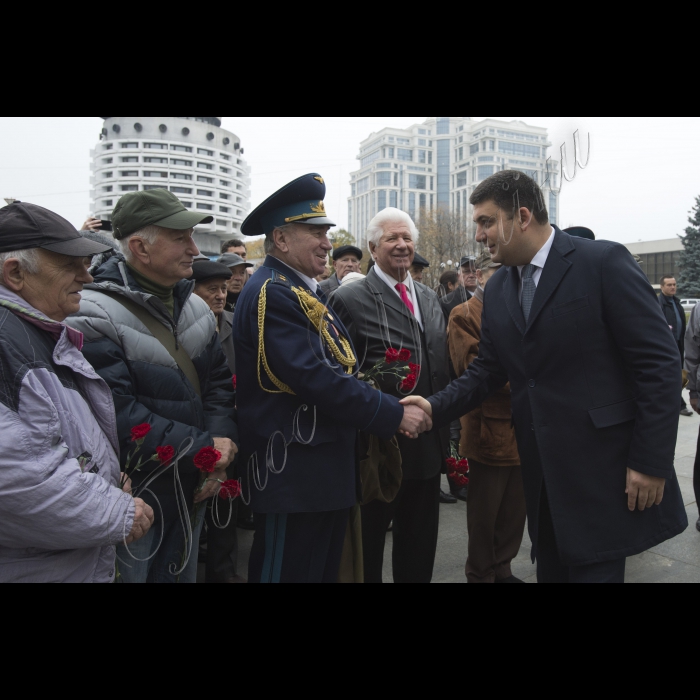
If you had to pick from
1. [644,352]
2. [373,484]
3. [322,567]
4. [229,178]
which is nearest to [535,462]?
[644,352]

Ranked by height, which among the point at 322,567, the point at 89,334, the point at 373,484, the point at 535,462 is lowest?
the point at 322,567

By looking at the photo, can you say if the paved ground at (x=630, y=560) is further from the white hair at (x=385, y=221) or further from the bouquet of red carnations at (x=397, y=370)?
the white hair at (x=385, y=221)

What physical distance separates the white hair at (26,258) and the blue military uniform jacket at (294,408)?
32.8 inches

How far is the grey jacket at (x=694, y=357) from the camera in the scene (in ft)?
15.7

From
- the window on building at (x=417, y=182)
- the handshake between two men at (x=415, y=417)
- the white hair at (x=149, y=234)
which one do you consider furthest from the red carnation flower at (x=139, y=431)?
the window on building at (x=417, y=182)

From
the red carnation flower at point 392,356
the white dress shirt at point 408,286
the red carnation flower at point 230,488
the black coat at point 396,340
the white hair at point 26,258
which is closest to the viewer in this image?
the white hair at point 26,258

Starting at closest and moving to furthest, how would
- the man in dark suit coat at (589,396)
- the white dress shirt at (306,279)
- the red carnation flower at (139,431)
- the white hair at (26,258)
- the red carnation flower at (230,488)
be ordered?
the white hair at (26,258) → the red carnation flower at (139,431) → the man in dark suit coat at (589,396) → the red carnation flower at (230,488) → the white dress shirt at (306,279)

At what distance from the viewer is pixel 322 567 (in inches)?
97.6

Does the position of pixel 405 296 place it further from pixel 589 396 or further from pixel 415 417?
pixel 589 396

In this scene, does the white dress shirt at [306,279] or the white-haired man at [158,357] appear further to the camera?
the white dress shirt at [306,279]

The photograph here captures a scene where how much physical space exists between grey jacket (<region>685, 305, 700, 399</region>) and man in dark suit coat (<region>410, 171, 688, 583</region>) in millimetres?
2948

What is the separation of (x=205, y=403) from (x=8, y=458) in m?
1.13

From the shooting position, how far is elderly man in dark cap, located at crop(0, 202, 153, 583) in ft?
5.12
